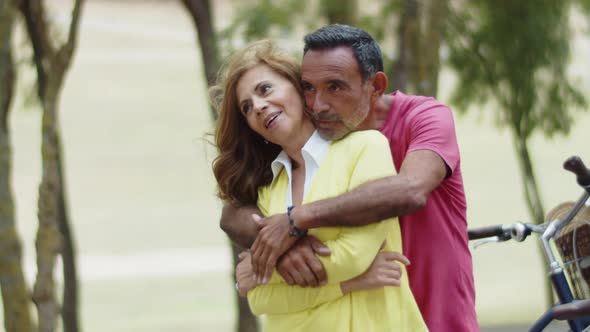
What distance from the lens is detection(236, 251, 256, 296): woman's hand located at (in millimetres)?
2871

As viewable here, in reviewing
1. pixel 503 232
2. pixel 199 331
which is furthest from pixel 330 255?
pixel 199 331

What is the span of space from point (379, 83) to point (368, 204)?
16.0 inches

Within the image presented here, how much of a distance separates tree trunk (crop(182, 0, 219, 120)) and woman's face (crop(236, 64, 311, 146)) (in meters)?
4.96

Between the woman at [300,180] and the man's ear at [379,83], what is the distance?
190 millimetres

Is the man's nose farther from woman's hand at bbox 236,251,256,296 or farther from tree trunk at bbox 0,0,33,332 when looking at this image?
tree trunk at bbox 0,0,33,332

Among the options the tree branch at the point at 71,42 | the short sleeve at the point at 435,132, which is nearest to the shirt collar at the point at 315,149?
the short sleeve at the point at 435,132

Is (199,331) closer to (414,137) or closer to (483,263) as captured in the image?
(483,263)

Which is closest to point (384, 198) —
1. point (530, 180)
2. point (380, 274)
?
point (380, 274)

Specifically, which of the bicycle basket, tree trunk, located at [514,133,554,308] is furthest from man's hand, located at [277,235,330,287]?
tree trunk, located at [514,133,554,308]

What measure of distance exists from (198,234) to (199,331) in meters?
9.63

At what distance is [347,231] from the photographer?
9.02ft

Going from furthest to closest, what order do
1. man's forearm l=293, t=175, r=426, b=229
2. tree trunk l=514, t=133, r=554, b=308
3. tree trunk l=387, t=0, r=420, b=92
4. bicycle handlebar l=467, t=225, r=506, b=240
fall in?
tree trunk l=514, t=133, r=554, b=308 < tree trunk l=387, t=0, r=420, b=92 < bicycle handlebar l=467, t=225, r=506, b=240 < man's forearm l=293, t=175, r=426, b=229

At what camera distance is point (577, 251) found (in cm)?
322

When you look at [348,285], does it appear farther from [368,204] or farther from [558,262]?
[558,262]
